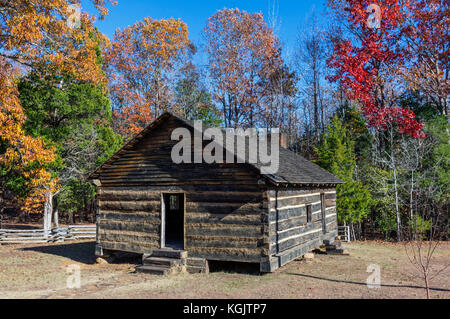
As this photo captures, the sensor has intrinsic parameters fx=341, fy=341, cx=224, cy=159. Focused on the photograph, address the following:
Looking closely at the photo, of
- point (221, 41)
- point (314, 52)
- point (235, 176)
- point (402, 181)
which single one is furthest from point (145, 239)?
point (314, 52)

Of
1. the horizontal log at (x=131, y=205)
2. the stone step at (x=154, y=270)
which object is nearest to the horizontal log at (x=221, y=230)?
the stone step at (x=154, y=270)

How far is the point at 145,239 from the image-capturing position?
42.7ft

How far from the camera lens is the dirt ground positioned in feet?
29.3

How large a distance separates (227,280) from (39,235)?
15.6 meters

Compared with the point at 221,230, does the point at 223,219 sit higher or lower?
higher

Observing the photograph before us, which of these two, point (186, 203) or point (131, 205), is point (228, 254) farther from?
point (131, 205)

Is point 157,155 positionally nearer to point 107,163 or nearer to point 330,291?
point 107,163

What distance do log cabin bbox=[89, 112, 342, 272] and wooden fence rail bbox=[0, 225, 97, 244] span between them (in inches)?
338

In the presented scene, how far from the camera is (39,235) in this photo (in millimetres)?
21047

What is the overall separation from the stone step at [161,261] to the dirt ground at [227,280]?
56cm

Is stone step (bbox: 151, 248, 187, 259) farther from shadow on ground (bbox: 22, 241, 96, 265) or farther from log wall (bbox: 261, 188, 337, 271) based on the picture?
shadow on ground (bbox: 22, 241, 96, 265)

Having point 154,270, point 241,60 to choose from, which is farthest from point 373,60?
point 154,270

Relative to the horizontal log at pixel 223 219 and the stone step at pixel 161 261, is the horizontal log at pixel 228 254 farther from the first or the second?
the horizontal log at pixel 223 219

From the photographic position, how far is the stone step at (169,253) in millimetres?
11742
